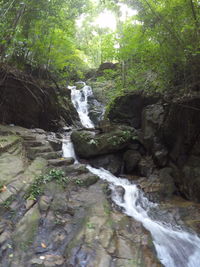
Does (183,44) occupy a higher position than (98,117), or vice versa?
(183,44)

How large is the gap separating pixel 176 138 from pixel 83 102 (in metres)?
9.88

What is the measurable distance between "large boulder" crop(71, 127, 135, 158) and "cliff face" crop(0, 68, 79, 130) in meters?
3.28

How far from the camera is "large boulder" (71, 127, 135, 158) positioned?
27.1 feet

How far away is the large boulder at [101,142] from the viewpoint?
8.27 m

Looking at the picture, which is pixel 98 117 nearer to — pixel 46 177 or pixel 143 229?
pixel 46 177

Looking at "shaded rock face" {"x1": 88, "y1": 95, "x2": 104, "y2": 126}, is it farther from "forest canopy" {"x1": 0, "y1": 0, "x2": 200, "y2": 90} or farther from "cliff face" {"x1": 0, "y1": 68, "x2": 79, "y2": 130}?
"forest canopy" {"x1": 0, "y1": 0, "x2": 200, "y2": 90}

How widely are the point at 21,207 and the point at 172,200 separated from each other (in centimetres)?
476

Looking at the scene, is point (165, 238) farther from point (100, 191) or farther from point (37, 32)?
point (37, 32)

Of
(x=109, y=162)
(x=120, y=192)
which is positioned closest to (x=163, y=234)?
(x=120, y=192)

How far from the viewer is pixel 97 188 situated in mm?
5789

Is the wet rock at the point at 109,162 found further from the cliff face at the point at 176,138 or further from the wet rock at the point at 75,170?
the wet rock at the point at 75,170

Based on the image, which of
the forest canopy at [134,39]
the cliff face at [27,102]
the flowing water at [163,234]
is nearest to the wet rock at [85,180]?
the flowing water at [163,234]

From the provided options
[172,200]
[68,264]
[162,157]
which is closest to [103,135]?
[162,157]

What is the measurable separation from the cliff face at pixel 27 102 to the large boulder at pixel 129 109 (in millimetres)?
3600
